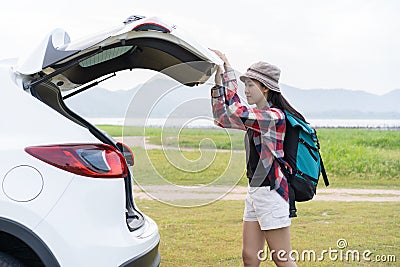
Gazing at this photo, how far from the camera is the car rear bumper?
119 inches

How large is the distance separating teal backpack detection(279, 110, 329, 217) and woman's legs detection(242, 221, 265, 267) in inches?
12.2

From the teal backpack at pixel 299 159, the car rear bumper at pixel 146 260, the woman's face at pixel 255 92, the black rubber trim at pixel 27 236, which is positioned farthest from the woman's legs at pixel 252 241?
the black rubber trim at pixel 27 236

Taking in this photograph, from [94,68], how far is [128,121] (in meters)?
0.77

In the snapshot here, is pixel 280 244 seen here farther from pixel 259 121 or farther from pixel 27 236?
pixel 27 236

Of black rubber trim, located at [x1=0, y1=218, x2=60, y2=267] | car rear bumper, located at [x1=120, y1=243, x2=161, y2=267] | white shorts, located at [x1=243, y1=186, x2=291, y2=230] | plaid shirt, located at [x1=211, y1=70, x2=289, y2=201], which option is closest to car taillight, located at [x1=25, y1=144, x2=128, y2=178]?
black rubber trim, located at [x1=0, y1=218, x2=60, y2=267]

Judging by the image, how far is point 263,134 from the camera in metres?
3.59

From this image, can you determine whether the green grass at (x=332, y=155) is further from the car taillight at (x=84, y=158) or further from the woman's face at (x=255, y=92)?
the car taillight at (x=84, y=158)

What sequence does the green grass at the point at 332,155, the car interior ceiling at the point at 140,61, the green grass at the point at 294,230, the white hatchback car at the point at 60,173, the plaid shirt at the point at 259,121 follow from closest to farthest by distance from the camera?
the white hatchback car at the point at 60,173, the car interior ceiling at the point at 140,61, the plaid shirt at the point at 259,121, the green grass at the point at 332,155, the green grass at the point at 294,230

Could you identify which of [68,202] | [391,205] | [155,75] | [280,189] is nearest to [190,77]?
[155,75]

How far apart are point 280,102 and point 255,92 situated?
174 mm

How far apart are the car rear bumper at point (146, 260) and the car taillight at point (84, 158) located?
1.47 feet

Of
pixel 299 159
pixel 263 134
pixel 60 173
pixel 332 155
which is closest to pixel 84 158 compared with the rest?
pixel 60 173

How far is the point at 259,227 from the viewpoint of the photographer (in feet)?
12.5

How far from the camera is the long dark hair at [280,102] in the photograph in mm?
3715
